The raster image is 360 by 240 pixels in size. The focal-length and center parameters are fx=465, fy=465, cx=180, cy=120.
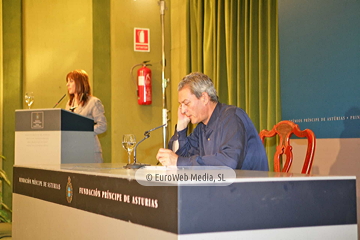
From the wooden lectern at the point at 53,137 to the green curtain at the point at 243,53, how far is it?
4.78 ft

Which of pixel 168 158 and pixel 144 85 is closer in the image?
pixel 168 158

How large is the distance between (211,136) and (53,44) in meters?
3.92

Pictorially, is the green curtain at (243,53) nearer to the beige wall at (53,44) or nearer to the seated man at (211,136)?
the seated man at (211,136)

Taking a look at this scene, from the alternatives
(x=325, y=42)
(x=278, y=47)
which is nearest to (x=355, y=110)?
(x=325, y=42)

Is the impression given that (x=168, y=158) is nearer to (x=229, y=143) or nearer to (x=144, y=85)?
(x=229, y=143)

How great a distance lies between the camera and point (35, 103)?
5.66 metres

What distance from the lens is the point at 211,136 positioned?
237cm

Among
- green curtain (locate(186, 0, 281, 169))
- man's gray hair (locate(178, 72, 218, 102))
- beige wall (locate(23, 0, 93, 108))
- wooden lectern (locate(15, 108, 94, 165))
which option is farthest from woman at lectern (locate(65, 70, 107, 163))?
man's gray hair (locate(178, 72, 218, 102))

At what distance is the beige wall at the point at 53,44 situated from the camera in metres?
5.66

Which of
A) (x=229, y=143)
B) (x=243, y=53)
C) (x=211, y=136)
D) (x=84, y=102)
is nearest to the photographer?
(x=229, y=143)

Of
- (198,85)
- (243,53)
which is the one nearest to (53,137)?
(198,85)

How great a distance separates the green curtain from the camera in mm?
3947

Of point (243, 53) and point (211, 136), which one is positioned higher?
point (243, 53)

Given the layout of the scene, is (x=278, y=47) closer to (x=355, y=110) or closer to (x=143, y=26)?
(x=355, y=110)
